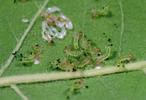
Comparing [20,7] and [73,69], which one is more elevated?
[20,7]

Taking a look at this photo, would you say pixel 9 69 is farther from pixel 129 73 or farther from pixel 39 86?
pixel 129 73

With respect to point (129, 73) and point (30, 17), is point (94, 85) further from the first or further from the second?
point (30, 17)

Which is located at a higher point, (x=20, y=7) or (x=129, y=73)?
(x=20, y=7)

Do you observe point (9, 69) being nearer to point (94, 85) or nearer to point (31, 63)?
point (31, 63)

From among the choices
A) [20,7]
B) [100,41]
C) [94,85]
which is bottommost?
[94,85]

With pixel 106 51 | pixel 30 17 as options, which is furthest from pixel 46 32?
pixel 106 51

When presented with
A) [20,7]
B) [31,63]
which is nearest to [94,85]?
[31,63]
